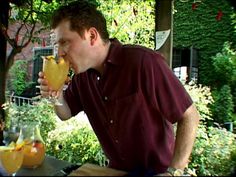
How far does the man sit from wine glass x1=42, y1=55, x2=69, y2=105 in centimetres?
3

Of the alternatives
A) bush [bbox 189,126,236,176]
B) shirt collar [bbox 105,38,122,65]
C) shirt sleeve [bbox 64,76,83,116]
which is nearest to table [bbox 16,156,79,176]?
shirt sleeve [bbox 64,76,83,116]

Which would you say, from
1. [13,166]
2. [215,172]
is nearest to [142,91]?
[13,166]

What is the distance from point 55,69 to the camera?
5.48ft

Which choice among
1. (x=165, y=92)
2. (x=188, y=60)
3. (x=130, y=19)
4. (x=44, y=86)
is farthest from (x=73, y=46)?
(x=188, y=60)

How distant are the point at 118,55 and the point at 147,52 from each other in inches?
5.4

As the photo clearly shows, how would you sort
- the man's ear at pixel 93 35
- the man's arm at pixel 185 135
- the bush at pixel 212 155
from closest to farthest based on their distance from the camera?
the man's arm at pixel 185 135, the man's ear at pixel 93 35, the bush at pixel 212 155

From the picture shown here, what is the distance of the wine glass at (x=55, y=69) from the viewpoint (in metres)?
1.66

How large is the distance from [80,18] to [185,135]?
62 centimetres

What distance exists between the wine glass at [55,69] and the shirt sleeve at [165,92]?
0.33 m

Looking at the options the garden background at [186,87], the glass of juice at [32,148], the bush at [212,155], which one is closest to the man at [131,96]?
the glass of juice at [32,148]

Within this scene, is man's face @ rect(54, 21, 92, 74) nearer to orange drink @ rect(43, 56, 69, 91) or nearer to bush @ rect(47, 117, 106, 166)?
orange drink @ rect(43, 56, 69, 91)

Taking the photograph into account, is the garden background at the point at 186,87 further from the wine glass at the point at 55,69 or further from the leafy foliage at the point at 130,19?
the wine glass at the point at 55,69

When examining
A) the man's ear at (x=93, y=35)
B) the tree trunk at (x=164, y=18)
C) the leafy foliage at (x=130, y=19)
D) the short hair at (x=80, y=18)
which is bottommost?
the man's ear at (x=93, y=35)

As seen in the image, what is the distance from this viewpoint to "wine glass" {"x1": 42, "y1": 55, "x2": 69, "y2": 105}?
166cm
